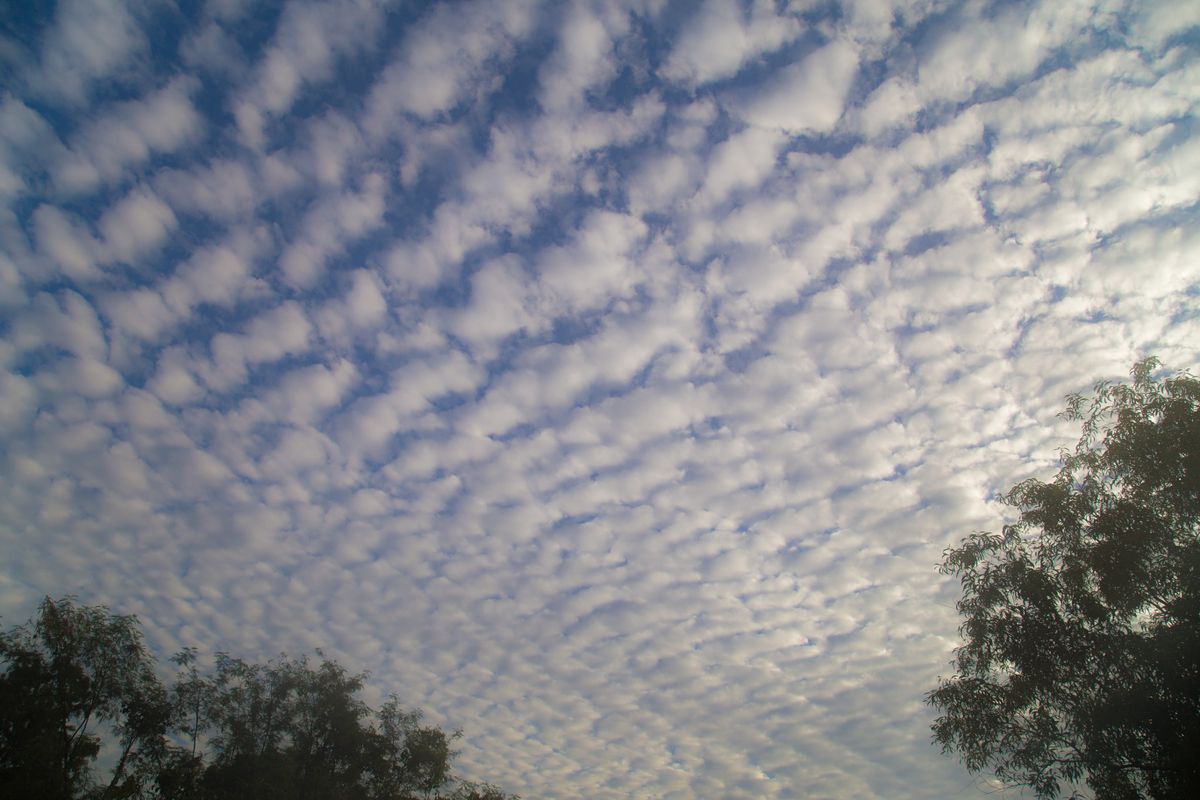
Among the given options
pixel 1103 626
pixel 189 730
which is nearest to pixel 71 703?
pixel 189 730

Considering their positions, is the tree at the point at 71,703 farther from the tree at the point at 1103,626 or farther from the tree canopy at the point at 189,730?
the tree at the point at 1103,626

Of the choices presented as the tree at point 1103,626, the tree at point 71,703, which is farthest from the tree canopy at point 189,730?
the tree at point 1103,626

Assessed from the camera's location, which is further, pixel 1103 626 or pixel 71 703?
pixel 71 703

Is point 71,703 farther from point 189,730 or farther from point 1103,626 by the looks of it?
point 1103,626

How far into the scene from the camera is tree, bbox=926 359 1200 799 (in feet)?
55.8

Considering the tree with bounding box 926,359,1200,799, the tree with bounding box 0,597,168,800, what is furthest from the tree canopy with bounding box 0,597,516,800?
the tree with bounding box 926,359,1200,799

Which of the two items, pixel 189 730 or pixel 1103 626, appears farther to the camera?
pixel 189 730

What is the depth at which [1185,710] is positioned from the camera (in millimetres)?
16562

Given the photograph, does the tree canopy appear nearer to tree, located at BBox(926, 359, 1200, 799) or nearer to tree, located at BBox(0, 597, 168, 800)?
tree, located at BBox(0, 597, 168, 800)

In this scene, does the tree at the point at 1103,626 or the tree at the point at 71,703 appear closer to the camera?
the tree at the point at 1103,626

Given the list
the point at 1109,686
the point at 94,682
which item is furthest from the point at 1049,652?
the point at 94,682

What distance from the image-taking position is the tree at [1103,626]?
55.8 feet

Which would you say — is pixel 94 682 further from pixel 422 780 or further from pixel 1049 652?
→ pixel 1049 652

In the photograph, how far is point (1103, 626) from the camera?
18.2 meters
